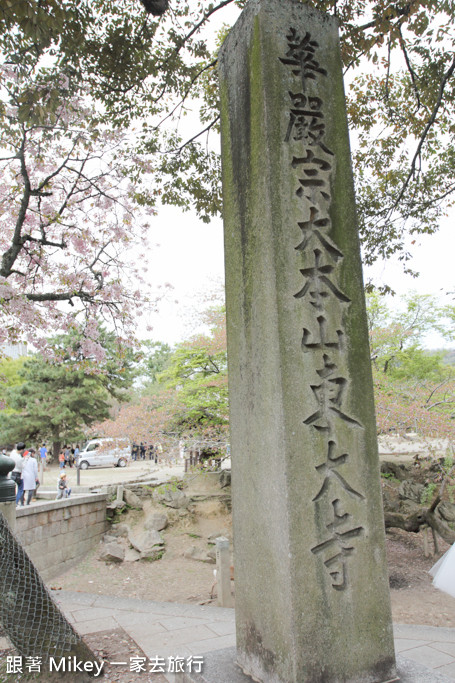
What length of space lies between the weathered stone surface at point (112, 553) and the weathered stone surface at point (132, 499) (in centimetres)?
181

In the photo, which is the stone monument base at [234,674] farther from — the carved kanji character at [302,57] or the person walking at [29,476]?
the person walking at [29,476]

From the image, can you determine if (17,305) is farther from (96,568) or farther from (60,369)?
(60,369)

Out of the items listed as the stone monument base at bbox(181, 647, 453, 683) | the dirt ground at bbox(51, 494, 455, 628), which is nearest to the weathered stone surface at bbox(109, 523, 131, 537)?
the dirt ground at bbox(51, 494, 455, 628)

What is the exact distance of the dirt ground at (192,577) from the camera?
707 cm

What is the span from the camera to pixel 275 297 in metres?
2.07

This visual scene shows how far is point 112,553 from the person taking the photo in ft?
34.3

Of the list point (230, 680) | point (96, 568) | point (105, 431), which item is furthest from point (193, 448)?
point (230, 680)

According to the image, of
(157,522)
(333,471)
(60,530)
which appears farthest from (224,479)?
(333,471)

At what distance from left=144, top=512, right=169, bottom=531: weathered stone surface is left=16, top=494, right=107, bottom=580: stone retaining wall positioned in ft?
3.64

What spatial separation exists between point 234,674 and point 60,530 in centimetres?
894

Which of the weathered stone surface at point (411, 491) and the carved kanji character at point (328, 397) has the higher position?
the carved kanji character at point (328, 397)

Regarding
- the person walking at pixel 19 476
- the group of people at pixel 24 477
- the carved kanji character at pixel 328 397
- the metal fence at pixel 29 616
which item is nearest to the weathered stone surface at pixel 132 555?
the group of people at pixel 24 477

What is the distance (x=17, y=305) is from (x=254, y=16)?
20.3 ft

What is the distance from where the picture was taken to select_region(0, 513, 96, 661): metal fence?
11.2 feet
